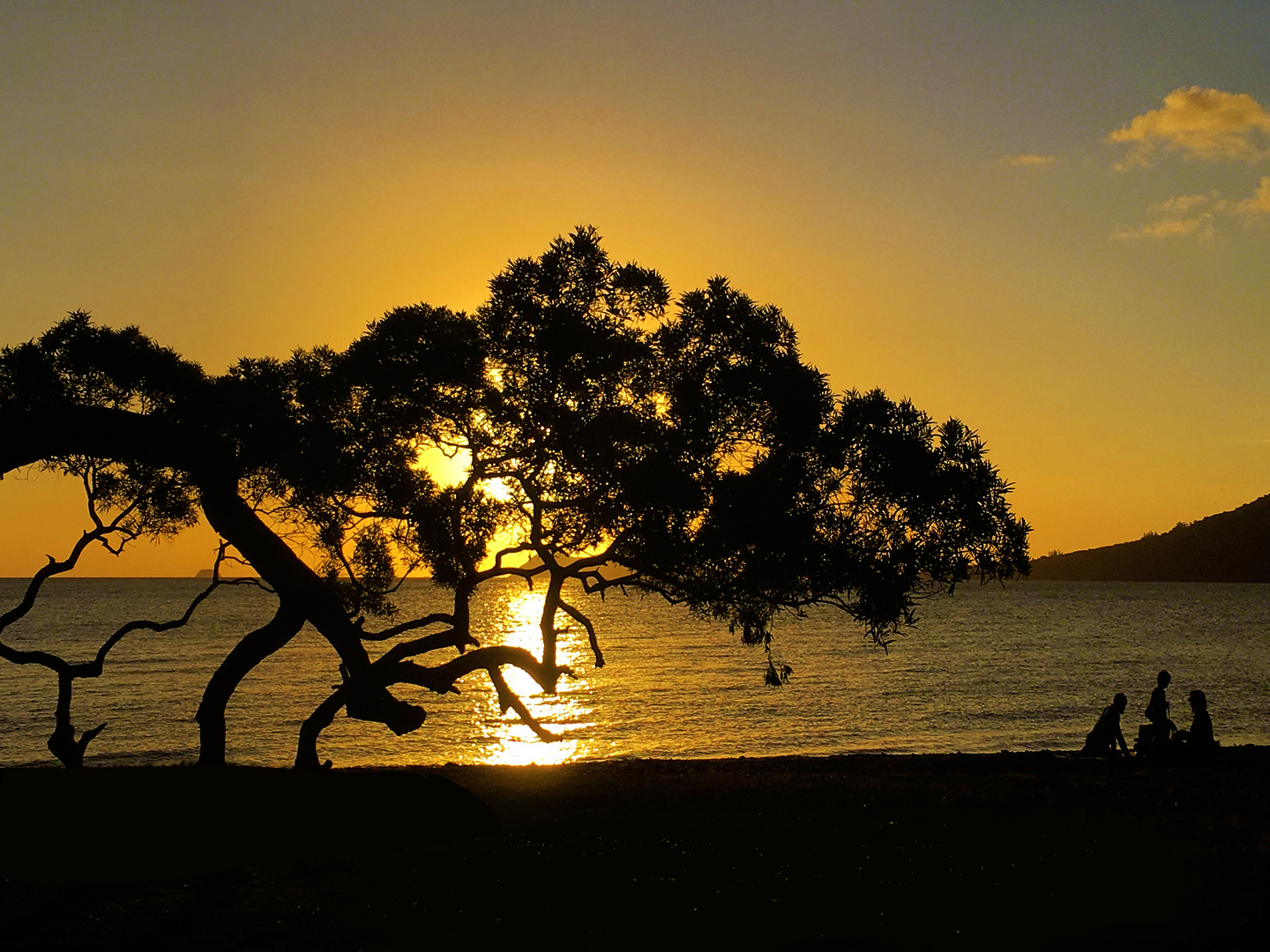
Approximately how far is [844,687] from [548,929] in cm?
6036

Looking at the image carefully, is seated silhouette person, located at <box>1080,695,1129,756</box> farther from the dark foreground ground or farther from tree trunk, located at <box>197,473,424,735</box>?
tree trunk, located at <box>197,473,424,735</box>

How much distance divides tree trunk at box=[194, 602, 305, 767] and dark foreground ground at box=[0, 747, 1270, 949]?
2.86 metres

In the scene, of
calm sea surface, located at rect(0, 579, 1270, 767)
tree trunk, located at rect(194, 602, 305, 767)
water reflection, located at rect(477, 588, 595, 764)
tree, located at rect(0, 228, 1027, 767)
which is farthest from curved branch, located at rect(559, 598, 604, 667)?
water reflection, located at rect(477, 588, 595, 764)

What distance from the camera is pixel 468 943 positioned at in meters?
10.5

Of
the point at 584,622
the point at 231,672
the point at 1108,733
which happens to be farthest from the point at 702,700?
the point at 231,672

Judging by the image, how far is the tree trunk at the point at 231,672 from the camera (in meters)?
17.1

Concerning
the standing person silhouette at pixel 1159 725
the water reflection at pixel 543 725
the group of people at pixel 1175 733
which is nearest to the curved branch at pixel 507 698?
the water reflection at pixel 543 725

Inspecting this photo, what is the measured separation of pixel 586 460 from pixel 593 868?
7093 mm

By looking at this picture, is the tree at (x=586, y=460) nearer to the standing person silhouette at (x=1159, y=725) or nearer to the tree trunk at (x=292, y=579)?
the tree trunk at (x=292, y=579)

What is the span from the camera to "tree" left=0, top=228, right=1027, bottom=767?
17.6 m

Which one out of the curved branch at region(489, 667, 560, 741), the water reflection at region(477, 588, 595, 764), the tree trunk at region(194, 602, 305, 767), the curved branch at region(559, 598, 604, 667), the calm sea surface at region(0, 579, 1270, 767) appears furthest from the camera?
the calm sea surface at region(0, 579, 1270, 767)

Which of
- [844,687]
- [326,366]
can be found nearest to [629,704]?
[844,687]

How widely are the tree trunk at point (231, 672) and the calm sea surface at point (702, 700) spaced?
941 centimetres

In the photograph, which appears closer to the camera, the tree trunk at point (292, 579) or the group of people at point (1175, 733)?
the tree trunk at point (292, 579)
